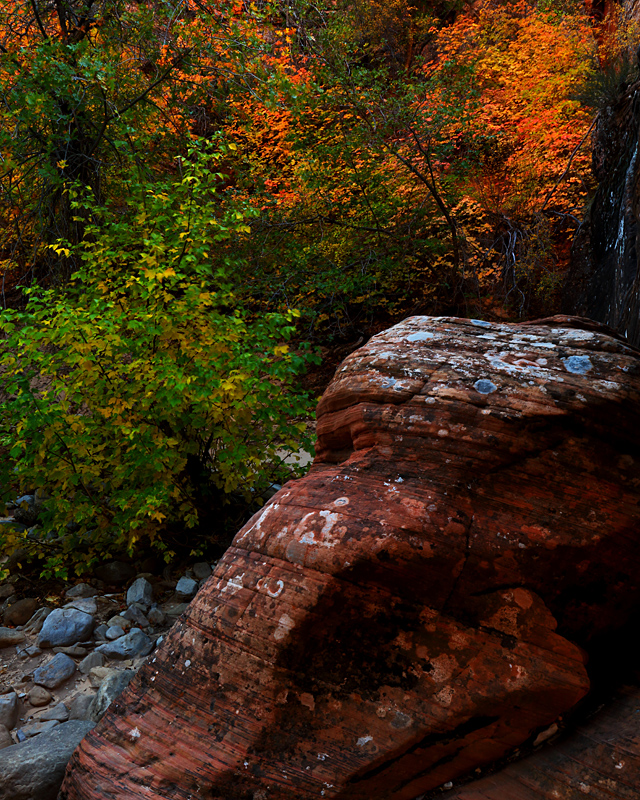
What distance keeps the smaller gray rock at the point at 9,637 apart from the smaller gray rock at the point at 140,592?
0.72m

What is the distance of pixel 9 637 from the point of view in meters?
3.62

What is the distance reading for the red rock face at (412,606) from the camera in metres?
1.90

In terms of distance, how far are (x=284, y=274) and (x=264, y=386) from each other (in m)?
4.31

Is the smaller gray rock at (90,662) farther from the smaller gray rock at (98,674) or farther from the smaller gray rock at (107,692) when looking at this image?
the smaller gray rock at (107,692)

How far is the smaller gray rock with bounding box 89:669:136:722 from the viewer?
288 cm

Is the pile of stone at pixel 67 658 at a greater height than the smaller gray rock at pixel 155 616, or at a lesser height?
greater

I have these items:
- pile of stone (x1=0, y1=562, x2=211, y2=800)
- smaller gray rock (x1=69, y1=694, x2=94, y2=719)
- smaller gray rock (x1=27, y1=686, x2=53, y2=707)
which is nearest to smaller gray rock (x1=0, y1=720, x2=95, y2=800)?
pile of stone (x1=0, y1=562, x2=211, y2=800)

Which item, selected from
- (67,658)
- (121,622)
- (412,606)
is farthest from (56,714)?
(412,606)

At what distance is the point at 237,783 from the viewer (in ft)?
6.13

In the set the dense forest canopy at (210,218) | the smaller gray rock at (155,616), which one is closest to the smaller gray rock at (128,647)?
the smaller gray rock at (155,616)

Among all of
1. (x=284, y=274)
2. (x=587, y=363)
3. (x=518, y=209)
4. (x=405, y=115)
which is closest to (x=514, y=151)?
(x=518, y=209)

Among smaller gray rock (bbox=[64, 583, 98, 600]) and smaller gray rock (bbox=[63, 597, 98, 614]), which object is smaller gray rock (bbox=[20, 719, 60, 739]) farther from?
smaller gray rock (bbox=[64, 583, 98, 600])

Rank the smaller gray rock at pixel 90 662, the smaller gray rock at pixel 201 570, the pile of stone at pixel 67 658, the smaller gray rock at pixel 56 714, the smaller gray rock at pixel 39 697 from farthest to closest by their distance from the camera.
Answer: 1. the smaller gray rock at pixel 201 570
2. the smaller gray rock at pixel 90 662
3. the smaller gray rock at pixel 39 697
4. the smaller gray rock at pixel 56 714
5. the pile of stone at pixel 67 658

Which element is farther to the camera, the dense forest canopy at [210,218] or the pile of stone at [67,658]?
the dense forest canopy at [210,218]
